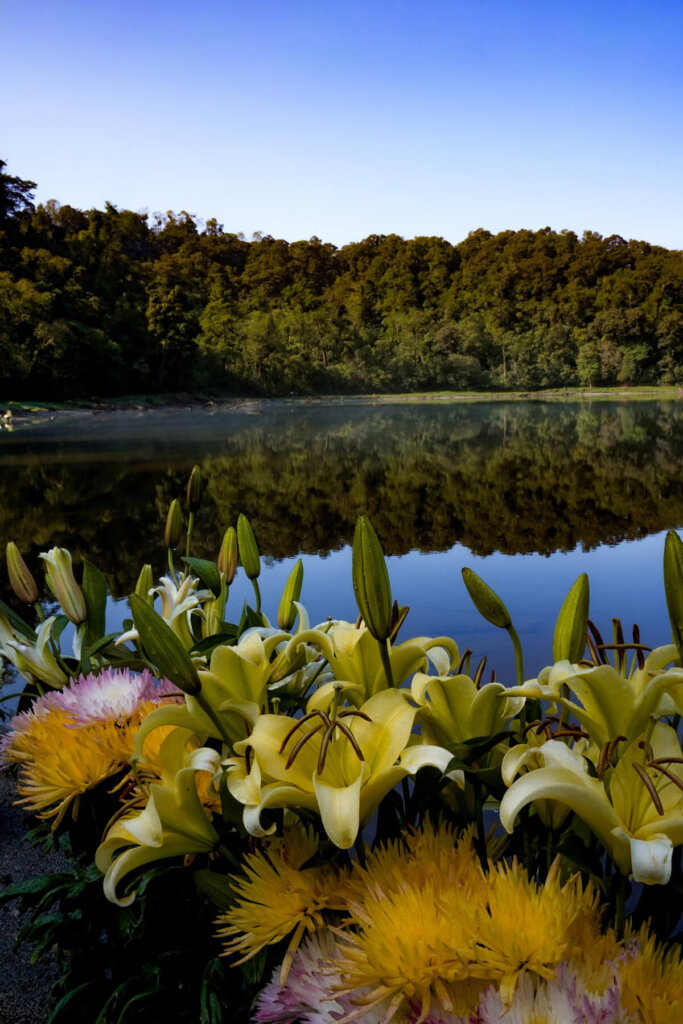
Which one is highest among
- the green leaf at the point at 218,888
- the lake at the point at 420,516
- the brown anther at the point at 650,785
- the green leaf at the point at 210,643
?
the brown anther at the point at 650,785

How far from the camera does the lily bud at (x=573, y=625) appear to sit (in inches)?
25.0

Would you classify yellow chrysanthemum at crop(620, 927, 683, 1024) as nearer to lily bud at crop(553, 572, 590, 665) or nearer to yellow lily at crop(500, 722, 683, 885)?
yellow lily at crop(500, 722, 683, 885)

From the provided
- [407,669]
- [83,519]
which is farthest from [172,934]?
[83,519]

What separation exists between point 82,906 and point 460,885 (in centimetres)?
46

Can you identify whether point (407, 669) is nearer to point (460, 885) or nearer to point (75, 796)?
point (460, 885)

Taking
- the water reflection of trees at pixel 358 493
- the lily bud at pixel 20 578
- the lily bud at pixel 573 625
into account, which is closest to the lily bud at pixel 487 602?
the lily bud at pixel 573 625

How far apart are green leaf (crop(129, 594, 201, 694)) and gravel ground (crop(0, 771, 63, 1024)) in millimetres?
452

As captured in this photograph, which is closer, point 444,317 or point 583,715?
point 583,715

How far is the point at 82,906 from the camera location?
2.47 feet

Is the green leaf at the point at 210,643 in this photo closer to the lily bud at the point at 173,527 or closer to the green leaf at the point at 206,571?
the green leaf at the point at 206,571

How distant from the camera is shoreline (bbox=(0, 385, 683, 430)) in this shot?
90.1 ft

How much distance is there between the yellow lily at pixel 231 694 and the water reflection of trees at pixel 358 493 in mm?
3756

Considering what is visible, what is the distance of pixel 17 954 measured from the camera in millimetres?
1399

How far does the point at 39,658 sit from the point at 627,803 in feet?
2.32
